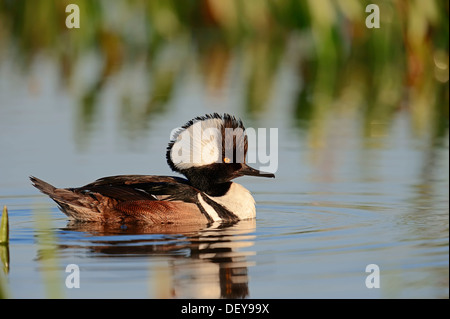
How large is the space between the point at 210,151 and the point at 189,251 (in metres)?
1.90

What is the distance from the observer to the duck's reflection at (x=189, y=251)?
23.3 feet

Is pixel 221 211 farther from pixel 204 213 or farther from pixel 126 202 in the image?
→ pixel 126 202

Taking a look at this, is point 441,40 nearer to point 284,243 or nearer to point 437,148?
point 437,148

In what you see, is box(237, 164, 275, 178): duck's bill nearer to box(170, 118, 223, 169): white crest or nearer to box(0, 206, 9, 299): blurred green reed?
box(170, 118, 223, 169): white crest

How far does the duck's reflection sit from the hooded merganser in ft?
0.48

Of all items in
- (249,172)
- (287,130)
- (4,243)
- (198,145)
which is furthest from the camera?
(287,130)

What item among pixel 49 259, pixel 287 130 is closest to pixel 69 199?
pixel 49 259

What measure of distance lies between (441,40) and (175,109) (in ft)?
14.9

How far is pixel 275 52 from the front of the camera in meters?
29.8

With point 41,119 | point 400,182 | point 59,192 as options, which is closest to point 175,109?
point 41,119

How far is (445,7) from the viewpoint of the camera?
17.8m

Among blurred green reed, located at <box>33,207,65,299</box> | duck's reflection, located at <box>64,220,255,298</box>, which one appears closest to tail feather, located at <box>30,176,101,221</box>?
duck's reflection, located at <box>64,220,255,298</box>

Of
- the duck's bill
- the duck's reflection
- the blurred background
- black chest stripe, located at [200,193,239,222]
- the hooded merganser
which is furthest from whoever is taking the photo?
the duck's bill

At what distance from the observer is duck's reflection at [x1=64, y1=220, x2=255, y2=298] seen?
711 centimetres
